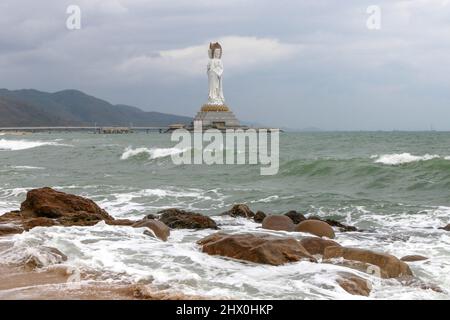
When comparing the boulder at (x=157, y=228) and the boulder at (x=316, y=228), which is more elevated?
the boulder at (x=157, y=228)

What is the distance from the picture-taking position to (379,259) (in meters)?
7.12

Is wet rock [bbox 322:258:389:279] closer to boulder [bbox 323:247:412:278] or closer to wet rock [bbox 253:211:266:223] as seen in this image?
boulder [bbox 323:247:412:278]

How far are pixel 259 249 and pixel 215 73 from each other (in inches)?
4613

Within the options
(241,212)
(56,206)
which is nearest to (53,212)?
(56,206)

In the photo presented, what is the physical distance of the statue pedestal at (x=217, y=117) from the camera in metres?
117

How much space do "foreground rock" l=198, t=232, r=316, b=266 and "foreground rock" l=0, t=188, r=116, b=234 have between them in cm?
384

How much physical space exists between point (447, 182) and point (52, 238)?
49.1 feet

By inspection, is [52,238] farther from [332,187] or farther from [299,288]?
[332,187]

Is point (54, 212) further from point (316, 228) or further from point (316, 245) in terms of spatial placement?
point (316, 245)

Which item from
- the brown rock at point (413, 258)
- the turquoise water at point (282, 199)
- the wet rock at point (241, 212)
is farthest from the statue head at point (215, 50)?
the brown rock at point (413, 258)

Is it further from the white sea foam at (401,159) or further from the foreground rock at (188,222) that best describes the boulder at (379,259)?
the white sea foam at (401,159)

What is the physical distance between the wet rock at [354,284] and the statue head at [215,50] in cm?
11693

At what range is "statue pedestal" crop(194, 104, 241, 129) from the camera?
117 meters
